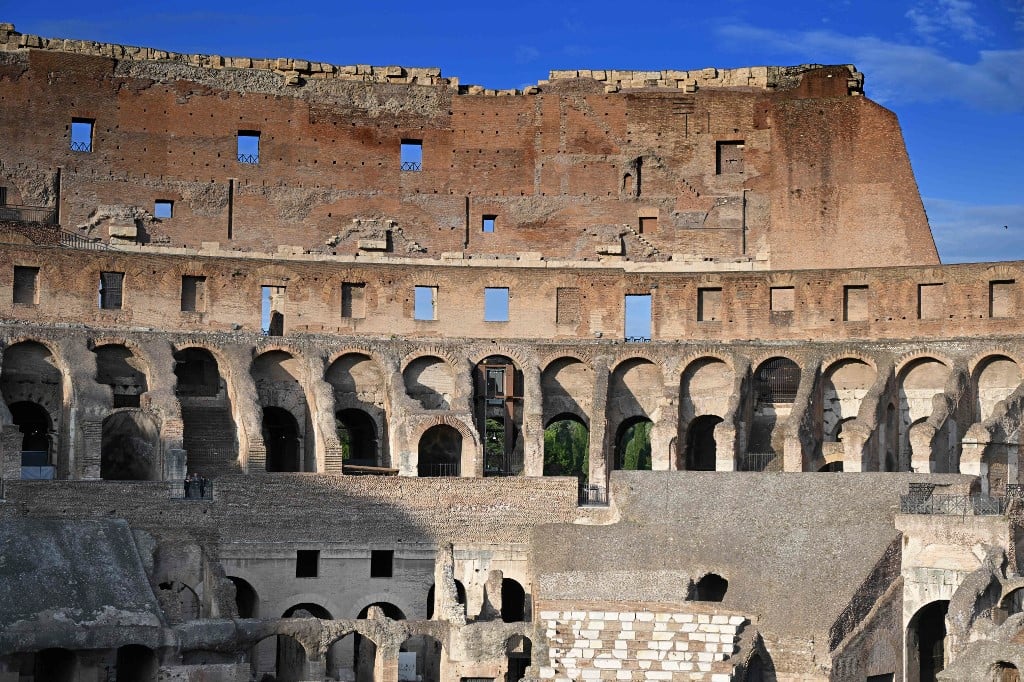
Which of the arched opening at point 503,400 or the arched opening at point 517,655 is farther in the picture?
the arched opening at point 503,400

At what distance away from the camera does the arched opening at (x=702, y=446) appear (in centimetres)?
5322

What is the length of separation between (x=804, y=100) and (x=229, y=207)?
19.0 meters

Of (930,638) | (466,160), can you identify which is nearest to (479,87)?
(466,160)

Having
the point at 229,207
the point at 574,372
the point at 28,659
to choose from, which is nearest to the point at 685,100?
the point at 574,372

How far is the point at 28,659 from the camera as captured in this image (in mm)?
38250

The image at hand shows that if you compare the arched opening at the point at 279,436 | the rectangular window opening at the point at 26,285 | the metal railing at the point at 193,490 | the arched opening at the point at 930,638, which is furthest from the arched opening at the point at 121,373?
the arched opening at the point at 930,638

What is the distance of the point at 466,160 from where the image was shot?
189ft

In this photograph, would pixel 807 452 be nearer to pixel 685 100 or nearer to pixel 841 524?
pixel 841 524

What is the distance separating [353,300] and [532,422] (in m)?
7.02

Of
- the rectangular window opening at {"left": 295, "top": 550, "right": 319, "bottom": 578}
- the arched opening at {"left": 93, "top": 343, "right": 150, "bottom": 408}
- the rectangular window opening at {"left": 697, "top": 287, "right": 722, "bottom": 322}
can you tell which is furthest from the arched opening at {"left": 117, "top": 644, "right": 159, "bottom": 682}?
the rectangular window opening at {"left": 697, "top": 287, "right": 722, "bottom": 322}

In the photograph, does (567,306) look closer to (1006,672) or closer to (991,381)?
(991,381)

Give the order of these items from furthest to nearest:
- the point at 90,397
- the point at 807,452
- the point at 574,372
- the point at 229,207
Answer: the point at 229,207 → the point at 574,372 → the point at 807,452 → the point at 90,397

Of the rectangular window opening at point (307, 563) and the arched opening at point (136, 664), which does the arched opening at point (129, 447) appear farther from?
the arched opening at point (136, 664)

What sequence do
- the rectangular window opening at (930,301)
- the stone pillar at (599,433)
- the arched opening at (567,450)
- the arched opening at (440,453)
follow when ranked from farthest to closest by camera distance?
the arched opening at (567,450)
the arched opening at (440,453)
the rectangular window opening at (930,301)
the stone pillar at (599,433)
